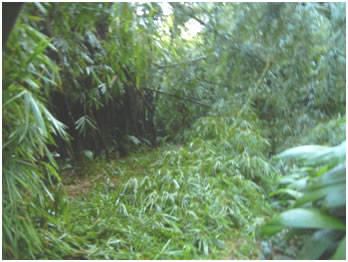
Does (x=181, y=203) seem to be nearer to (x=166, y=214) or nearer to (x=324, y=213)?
(x=166, y=214)

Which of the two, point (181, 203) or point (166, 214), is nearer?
point (166, 214)

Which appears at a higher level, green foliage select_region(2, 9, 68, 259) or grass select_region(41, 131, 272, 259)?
green foliage select_region(2, 9, 68, 259)

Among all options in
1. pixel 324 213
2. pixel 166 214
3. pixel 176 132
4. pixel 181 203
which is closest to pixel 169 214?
pixel 166 214

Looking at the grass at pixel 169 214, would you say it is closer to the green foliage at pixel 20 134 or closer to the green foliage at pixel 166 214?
the green foliage at pixel 166 214

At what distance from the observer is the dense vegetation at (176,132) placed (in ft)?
5.33

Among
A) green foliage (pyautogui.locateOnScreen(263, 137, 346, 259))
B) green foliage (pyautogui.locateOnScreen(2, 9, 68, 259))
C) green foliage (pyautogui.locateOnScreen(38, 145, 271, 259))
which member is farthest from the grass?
green foliage (pyautogui.locateOnScreen(263, 137, 346, 259))

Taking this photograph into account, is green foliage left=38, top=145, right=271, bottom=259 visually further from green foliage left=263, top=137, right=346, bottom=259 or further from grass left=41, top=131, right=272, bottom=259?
green foliage left=263, top=137, right=346, bottom=259

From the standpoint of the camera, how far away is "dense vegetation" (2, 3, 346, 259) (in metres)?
1.62

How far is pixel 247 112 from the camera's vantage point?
3762mm

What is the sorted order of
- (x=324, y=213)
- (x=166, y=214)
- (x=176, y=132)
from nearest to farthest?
(x=324, y=213), (x=166, y=214), (x=176, y=132)

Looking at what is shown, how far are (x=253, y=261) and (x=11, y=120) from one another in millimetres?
1416

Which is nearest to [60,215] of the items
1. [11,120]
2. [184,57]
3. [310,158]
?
[11,120]

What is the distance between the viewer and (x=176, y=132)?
16.2 feet

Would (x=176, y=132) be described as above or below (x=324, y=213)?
below
